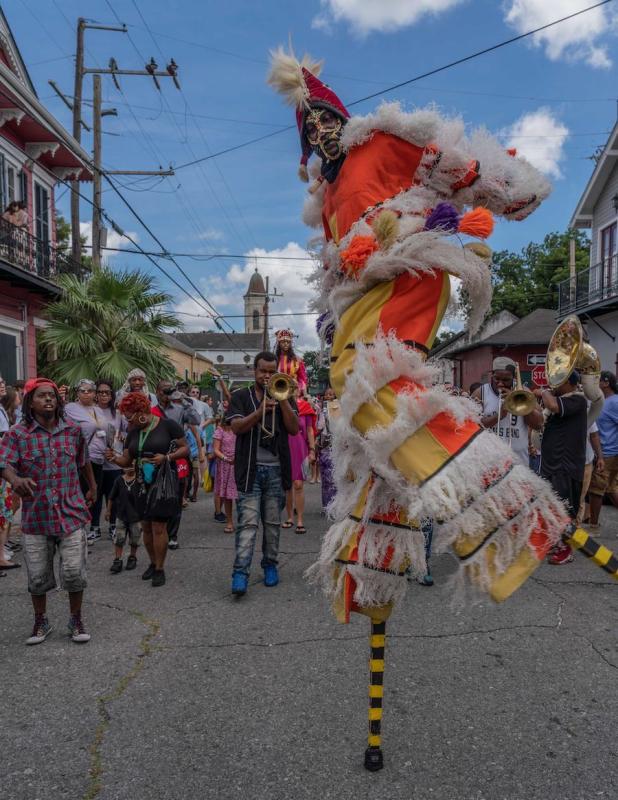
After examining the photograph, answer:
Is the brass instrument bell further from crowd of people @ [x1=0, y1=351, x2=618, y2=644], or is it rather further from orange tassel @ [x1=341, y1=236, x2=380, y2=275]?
orange tassel @ [x1=341, y1=236, x2=380, y2=275]

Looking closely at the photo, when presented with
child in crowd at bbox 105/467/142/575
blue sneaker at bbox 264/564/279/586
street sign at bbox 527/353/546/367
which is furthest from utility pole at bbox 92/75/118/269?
street sign at bbox 527/353/546/367

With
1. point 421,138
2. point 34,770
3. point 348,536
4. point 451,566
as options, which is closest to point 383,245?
Answer: point 421,138

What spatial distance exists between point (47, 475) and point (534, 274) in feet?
144

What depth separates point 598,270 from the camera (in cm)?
2086

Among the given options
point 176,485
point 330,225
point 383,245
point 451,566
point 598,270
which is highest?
point 598,270

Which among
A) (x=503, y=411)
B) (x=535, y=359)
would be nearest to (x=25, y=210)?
(x=503, y=411)

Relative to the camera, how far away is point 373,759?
2.60 meters

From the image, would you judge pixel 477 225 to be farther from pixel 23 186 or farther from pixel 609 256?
pixel 609 256

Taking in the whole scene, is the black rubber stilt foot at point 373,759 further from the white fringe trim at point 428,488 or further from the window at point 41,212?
the window at point 41,212

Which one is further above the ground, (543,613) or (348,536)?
(348,536)

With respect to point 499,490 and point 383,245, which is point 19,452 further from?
point 499,490

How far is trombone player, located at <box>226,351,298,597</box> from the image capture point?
5.38 m

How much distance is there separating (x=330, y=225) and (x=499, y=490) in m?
1.33

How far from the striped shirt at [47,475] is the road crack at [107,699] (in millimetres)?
902
